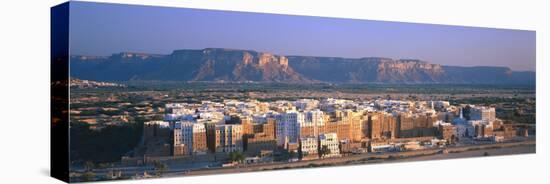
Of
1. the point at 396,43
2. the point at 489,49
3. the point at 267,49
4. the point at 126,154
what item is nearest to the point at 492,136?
the point at 489,49

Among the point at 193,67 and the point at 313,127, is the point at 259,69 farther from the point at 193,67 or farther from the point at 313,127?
the point at 313,127

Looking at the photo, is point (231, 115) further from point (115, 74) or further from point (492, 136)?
point (492, 136)

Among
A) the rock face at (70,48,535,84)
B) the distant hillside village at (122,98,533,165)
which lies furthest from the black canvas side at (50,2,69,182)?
the distant hillside village at (122,98,533,165)

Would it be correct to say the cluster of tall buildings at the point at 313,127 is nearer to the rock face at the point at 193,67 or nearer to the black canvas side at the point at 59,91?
the rock face at the point at 193,67

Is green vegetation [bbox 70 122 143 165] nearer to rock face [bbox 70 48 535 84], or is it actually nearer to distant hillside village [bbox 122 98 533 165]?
distant hillside village [bbox 122 98 533 165]

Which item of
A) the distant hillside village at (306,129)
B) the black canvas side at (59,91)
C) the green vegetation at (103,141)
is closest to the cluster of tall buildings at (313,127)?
the distant hillside village at (306,129)

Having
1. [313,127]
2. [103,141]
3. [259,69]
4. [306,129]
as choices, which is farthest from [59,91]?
[313,127]

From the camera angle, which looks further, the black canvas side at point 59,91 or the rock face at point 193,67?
the rock face at point 193,67

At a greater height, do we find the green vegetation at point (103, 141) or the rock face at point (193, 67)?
the rock face at point (193, 67)

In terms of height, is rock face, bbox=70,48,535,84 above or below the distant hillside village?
above
